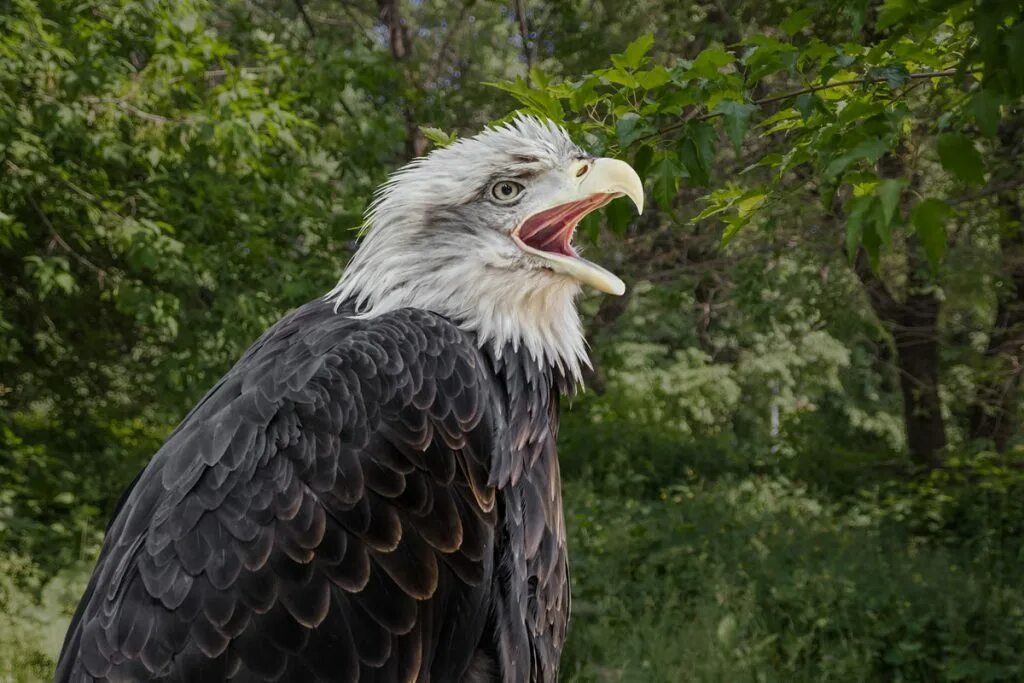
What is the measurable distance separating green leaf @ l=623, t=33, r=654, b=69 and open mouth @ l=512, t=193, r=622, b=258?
1.26ft

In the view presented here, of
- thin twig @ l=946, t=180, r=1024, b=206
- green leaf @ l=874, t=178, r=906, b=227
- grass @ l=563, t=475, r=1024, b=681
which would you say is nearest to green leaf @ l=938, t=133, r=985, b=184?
green leaf @ l=874, t=178, r=906, b=227

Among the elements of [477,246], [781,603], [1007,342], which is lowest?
[781,603]

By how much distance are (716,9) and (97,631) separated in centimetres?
822

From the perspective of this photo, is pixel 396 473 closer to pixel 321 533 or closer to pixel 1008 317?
pixel 321 533

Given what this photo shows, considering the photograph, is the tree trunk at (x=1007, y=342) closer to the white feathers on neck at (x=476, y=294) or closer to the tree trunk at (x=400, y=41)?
the tree trunk at (x=400, y=41)

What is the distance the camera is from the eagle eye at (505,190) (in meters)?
2.38

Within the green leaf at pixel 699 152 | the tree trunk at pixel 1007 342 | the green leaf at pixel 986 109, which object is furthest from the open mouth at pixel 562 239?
the tree trunk at pixel 1007 342

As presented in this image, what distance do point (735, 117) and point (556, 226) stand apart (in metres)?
A: 0.51

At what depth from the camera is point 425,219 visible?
2.39m

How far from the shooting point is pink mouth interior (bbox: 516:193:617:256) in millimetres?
2383

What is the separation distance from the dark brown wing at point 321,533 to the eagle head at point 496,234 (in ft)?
0.48

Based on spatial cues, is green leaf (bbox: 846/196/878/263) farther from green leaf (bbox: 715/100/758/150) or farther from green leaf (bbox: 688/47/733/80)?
green leaf (bbox: 688/47/733/80)

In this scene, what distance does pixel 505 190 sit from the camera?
7.86 ft

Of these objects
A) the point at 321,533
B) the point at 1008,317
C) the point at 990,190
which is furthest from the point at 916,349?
the point at 321,533
